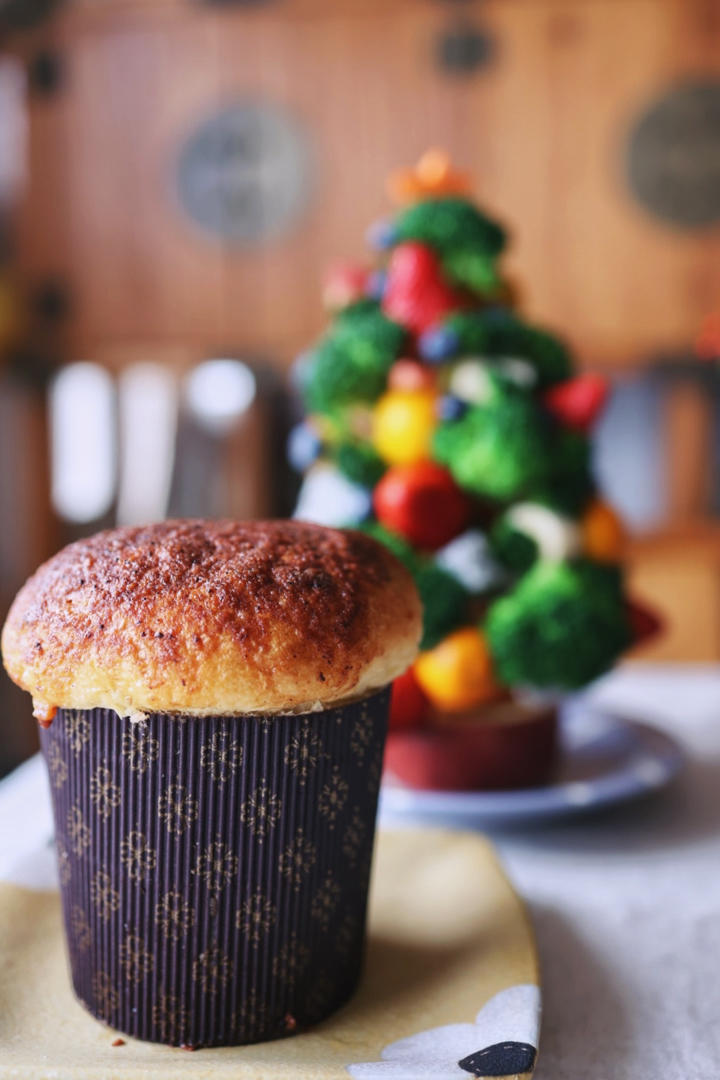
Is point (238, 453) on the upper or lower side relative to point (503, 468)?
lower

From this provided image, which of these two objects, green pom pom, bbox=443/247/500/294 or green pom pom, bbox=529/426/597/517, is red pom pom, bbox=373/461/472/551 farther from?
green pom pom, bbox=443/247/500/294

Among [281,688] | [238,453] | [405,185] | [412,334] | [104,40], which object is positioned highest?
[104,40]

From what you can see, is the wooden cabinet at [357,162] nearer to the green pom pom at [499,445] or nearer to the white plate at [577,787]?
the white plate at [577,787]

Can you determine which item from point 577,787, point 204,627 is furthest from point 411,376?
point 204,627

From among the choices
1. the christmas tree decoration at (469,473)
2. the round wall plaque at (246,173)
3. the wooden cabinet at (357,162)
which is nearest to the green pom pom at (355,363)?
the christmas tree decoration at (469,473)

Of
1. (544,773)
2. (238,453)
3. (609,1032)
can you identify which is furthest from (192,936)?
(238,453)

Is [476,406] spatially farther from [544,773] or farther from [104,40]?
[104,40]
